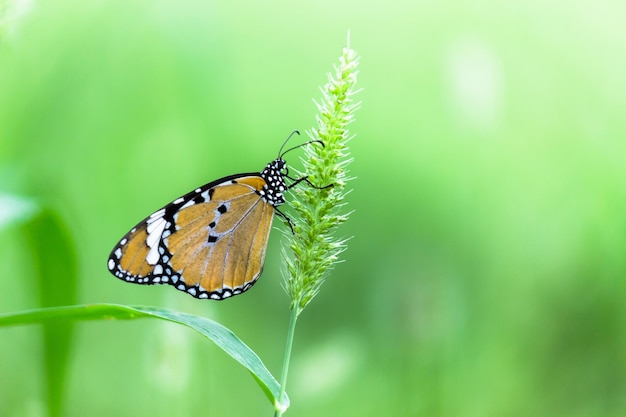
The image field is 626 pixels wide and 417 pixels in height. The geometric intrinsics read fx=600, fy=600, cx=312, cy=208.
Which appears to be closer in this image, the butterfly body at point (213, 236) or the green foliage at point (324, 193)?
the green foliage at point (324, 193)

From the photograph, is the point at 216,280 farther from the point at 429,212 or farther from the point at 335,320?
the point at 429,212

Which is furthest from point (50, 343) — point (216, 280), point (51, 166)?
point (51, 166)

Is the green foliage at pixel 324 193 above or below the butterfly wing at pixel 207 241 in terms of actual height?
above

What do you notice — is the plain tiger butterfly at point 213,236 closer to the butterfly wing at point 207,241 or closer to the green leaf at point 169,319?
the butterfly wing at point 207,241

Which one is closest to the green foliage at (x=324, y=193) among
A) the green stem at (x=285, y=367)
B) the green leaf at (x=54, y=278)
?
the green stem at (x=285, y=367)

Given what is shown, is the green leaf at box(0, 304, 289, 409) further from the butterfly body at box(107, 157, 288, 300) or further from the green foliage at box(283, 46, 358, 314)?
the butterfly body at box(107, 157, 288, 300)

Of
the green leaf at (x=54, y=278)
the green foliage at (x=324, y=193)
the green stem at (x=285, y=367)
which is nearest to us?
the green stem at (x=285, y=367)
